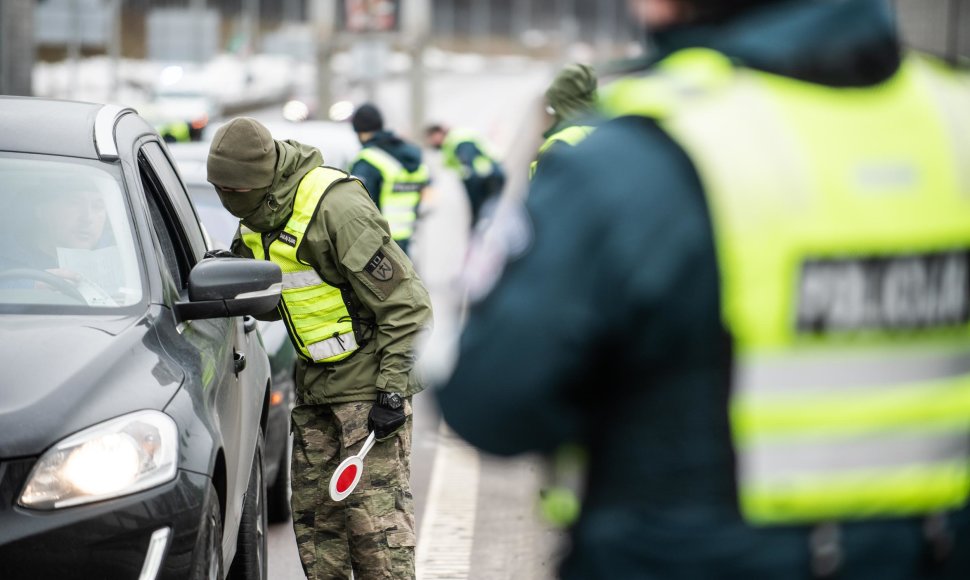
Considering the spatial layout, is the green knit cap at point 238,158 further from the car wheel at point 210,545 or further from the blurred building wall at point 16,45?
the blurred building wall at point 16,45

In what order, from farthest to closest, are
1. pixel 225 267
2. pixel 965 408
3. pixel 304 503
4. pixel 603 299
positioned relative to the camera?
pixel 304 503 → pixel 225 267 → pixel 965 408 → pixel 603 299

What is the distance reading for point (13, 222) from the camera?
4.85 meters

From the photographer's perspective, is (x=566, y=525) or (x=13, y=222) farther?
(x=13, y=222)

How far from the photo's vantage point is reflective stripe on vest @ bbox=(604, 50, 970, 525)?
2119mm

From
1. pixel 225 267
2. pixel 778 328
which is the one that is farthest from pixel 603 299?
pixel 225 267

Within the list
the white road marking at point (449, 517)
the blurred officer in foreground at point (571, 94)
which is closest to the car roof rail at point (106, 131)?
the white road marking at point (449, 517)

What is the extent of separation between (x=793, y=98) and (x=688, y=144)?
6.9 inches

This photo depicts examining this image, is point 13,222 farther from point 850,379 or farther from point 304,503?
point 850,379

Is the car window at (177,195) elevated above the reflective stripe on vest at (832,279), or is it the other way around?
the reflective stripe on vest at (832,279)

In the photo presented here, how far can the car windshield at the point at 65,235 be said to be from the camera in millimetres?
4680

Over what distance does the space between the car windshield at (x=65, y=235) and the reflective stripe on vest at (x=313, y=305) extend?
505 millimetres

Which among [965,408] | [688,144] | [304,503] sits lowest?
[304,503]

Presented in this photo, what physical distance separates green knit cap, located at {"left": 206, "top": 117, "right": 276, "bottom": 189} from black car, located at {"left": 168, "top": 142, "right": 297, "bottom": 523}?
2.24 m

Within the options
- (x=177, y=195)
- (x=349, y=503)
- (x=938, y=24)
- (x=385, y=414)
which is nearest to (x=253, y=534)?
(x=349, y=503)
